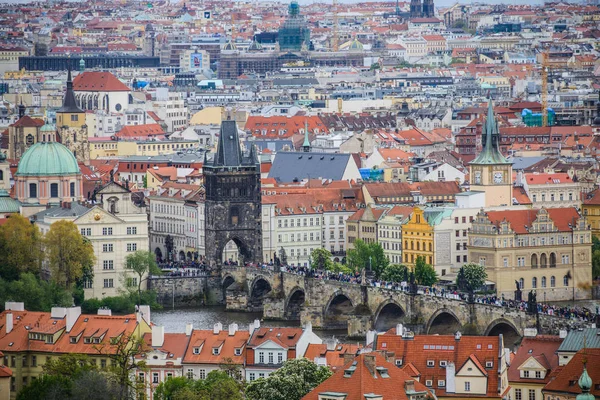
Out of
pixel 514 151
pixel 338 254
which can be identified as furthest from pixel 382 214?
pixel 514 151

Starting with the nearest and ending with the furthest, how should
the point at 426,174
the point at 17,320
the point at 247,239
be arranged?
1. the point at 17,320
2. the point at 247,239
3. the point at 426,174

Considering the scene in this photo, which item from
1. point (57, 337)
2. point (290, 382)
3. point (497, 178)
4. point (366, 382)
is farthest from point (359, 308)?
point (366, 382)

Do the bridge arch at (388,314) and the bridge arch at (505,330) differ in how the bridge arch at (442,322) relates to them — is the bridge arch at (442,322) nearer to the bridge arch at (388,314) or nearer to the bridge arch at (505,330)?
the bridge arch at (388,314)

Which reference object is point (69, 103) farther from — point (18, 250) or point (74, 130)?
point (18, 250)

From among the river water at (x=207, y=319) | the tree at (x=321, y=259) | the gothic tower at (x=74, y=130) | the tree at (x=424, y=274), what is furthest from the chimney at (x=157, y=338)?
the gothic tower at (x=74, y=130)

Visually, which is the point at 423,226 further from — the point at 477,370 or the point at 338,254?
the point at 477,370
